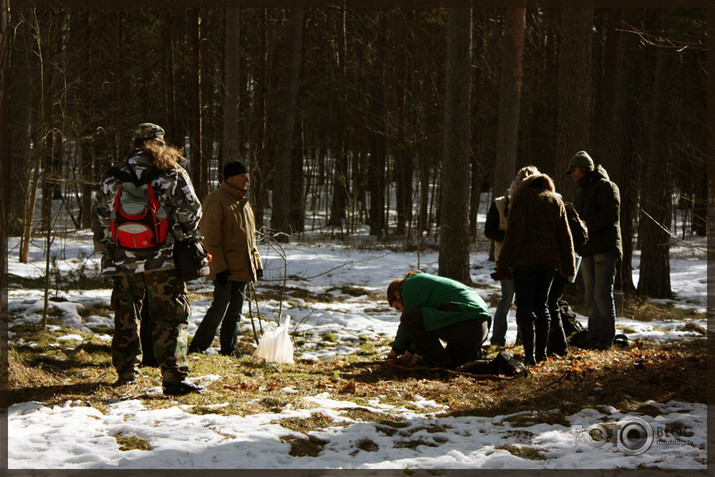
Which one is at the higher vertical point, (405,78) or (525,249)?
(405,78)

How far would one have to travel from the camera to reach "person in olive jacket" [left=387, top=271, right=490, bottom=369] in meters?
5.93

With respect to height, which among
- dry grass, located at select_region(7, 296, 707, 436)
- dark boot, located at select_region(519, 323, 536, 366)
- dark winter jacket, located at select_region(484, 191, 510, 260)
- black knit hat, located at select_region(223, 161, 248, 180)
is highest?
black knit hat, located at select_region(223, 161, 248, 180)

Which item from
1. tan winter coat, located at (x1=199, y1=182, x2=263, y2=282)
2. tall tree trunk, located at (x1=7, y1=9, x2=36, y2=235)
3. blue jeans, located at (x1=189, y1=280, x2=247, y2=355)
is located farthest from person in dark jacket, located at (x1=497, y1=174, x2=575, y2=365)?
tall tree trunk, located at (x1=7, y1=9, x2=36, y2=235)

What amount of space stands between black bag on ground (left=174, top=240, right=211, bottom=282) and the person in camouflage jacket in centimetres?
4

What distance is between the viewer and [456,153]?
11.7 meters

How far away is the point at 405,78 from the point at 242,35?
5290 millimetres

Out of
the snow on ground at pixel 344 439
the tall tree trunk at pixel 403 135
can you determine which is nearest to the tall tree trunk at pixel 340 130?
the tall tree trunk at pixel 403 135

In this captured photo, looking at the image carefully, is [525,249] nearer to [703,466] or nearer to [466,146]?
[703,466]

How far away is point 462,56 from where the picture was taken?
37.8 ft

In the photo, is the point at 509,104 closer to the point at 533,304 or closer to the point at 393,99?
the point at 393,99

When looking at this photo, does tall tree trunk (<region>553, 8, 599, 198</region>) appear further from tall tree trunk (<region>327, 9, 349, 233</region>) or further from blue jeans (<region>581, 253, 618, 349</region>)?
tall tree trunk (<region>327, 9, 349, 233</region>)

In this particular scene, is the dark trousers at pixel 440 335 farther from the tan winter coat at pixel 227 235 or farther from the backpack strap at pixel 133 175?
the backpack strap at pixel 133 175

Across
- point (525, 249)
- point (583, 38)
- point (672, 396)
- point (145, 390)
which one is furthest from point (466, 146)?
point (145, 390)

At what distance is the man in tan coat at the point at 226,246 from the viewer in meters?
6.48
